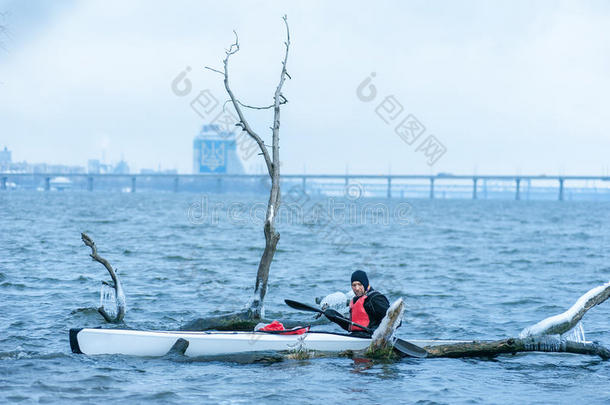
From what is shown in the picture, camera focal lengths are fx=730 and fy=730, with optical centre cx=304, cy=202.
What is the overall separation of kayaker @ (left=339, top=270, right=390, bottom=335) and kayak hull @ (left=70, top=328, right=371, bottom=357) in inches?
11.2

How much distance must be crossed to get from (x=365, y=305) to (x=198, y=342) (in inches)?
102

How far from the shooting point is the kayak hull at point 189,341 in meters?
10.9

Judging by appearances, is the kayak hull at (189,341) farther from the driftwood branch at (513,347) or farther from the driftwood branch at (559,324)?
the driftwood branch at (559,324)

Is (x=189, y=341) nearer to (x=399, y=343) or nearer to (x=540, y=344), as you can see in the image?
(x=399, y=343)

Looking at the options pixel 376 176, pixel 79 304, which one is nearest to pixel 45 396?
pixel 79 304

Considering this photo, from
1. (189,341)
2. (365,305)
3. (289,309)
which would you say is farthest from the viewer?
(289,309)

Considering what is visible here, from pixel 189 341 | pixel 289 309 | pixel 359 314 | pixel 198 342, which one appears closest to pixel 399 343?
pixel 359 314

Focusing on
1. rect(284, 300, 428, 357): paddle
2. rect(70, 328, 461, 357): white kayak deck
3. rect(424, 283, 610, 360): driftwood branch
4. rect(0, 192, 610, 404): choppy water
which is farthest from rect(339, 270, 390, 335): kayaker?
rect(424, 283, 610, 360): driftwood branch

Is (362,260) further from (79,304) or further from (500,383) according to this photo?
(500,383)

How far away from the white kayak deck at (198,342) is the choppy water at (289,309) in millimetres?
200

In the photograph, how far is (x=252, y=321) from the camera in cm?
1323

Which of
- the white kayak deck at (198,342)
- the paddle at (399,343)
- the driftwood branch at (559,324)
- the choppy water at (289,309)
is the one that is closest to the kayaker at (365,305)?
the paddle at (399,343)

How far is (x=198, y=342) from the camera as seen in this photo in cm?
1098

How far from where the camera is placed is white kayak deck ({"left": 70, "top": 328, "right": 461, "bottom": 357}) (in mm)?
10938
